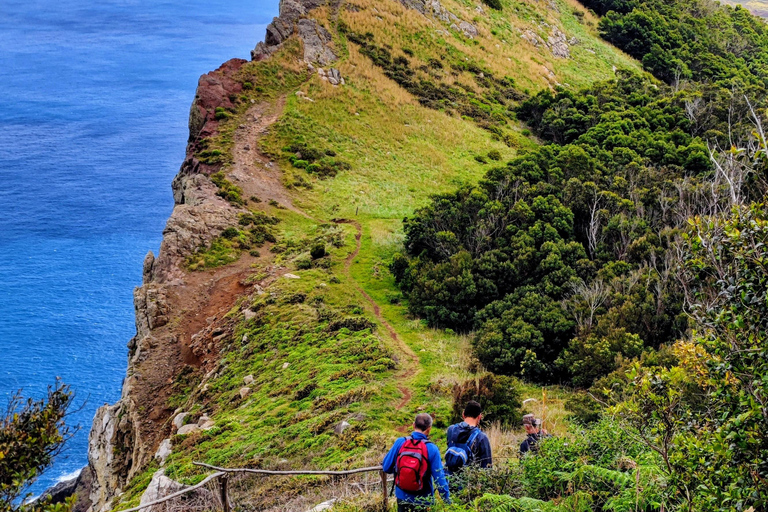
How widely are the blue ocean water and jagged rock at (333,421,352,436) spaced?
14.4m

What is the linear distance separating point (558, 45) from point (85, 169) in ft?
191

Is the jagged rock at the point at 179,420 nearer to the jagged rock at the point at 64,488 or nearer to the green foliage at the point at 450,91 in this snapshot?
the jagged rock at the point at 64,488

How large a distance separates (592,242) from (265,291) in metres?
13.7

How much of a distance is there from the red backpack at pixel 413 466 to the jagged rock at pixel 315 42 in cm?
4661

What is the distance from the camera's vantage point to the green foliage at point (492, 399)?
1593 cm

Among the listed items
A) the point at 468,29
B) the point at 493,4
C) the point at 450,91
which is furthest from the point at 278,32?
the point at 493,4

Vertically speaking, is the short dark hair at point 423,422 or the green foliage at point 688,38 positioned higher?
the green foliage at point 688,38

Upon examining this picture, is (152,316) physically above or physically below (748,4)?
below

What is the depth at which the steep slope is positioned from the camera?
18.3 metres

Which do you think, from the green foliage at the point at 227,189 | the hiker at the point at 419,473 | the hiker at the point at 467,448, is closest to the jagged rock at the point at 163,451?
the hiker at the point at 467,448

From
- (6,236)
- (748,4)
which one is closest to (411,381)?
(6,236)

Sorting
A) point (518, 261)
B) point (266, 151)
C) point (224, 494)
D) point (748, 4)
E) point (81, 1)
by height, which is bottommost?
point (224, 494)

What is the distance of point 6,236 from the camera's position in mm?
66562

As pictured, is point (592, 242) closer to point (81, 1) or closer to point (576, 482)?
point (576, 482)
